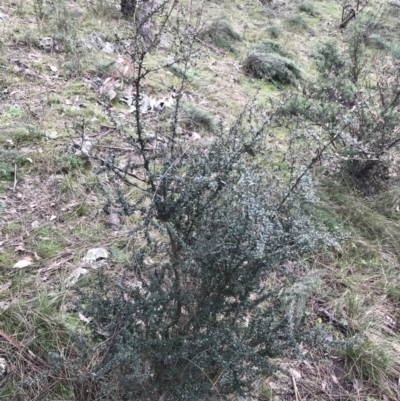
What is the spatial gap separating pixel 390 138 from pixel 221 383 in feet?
8.92

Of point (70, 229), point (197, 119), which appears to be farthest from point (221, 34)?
point (70, 229)

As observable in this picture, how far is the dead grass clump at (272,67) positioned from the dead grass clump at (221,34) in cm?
73

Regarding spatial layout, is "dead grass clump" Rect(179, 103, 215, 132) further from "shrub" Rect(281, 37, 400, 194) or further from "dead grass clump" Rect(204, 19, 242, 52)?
"dead grass clump" Rect(204, 19, 242, 52)

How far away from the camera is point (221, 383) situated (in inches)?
69.7

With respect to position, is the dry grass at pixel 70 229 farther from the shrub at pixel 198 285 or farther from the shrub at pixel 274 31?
the shrub at pixel 274 31

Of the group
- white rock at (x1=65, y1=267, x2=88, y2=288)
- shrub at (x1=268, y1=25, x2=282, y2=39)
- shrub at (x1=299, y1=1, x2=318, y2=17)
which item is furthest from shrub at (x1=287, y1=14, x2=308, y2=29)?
white rock at (x1=65, y1=267, x2=88, y2=288)

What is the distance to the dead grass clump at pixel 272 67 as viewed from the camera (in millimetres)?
6059

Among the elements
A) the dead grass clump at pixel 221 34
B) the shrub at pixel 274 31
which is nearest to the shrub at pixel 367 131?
the dead grass clump at pixel 221 34

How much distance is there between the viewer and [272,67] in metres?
6.07

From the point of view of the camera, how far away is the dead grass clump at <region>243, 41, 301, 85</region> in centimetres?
606

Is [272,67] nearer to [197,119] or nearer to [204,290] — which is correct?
[197,119]

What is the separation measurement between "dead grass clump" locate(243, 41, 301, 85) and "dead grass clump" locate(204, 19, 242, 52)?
0.73 metres

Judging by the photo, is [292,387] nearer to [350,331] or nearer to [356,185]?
[350,331]

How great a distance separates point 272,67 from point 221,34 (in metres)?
1.35
